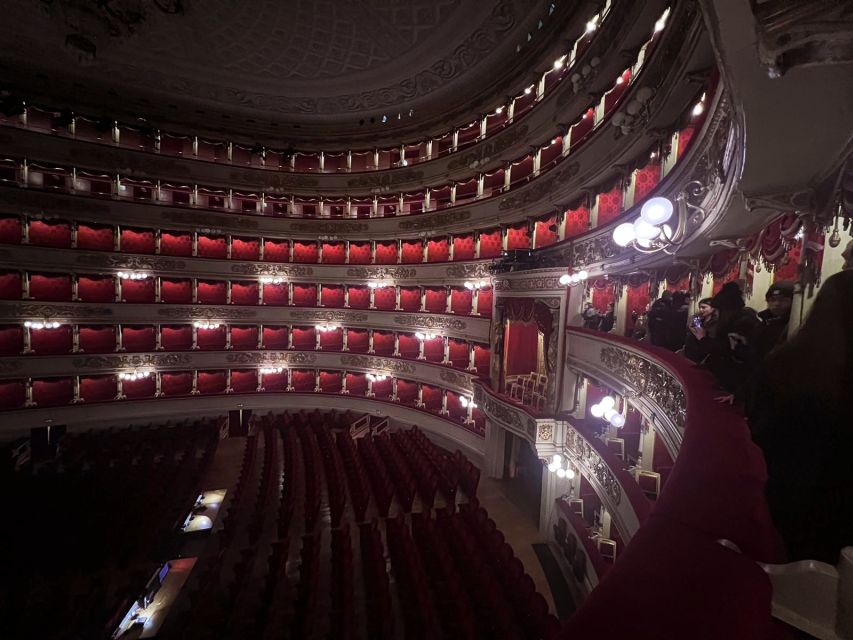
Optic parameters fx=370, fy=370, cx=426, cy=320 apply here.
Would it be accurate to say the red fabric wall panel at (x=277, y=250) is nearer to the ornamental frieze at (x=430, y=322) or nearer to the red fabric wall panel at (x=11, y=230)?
the ornamental frieze at (x=430, y=322)

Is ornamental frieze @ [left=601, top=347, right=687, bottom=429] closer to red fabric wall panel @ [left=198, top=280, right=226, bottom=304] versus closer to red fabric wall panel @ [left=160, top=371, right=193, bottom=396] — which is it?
red fabric wall panel @ [left=198, top=280, right=226, bottom=304]

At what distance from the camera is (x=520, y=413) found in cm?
1016

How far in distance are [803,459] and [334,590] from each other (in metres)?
7.36

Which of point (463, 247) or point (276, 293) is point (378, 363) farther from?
point (463, 247)

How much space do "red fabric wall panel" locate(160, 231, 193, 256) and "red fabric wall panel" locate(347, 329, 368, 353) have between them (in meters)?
8.11

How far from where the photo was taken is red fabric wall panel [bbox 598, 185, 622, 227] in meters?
9.15

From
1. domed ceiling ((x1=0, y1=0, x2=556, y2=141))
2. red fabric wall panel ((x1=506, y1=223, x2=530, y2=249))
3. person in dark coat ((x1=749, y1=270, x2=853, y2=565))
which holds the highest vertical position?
domed ceiling ((x1=0, y1=0, x2=556, y2=141))

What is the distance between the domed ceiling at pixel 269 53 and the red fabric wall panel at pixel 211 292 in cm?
759

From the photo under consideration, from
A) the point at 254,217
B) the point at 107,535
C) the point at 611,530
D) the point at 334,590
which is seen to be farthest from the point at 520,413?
the point at 254,217

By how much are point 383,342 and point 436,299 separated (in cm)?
340

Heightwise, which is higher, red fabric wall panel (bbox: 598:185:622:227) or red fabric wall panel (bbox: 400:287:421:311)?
red fabric wall panel (bbox: 598:185:622:227)

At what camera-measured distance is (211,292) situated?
1736 cm

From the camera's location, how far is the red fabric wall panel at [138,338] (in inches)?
625

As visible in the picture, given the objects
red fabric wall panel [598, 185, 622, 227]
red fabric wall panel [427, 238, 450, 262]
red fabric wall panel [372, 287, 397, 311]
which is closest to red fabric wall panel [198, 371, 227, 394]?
red fabric wall panel [372, 287, 397, 311]
